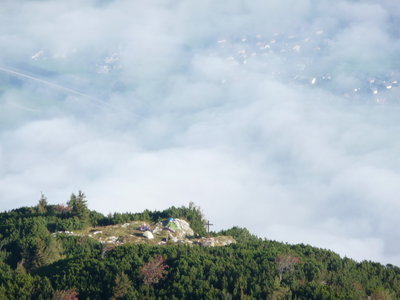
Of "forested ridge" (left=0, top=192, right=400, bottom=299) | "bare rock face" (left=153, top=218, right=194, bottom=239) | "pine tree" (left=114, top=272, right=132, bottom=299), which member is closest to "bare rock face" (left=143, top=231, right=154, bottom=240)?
Result: "bare rock face" (left=153, top=218, right=194, bottom=239)

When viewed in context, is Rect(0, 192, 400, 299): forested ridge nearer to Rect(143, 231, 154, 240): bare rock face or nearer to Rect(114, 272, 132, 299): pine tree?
Rect(114, 272, 132, 299): pine tree

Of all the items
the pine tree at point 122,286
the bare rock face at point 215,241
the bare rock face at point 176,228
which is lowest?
the pine tree at point 122,286

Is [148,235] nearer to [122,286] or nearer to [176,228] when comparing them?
[176,228]

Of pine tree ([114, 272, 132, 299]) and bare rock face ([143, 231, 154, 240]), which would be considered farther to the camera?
bare rock face ([143, 231, 154, 240])

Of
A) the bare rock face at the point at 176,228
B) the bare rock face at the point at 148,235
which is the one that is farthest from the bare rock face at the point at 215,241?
the bare rock face at the point at 148,235

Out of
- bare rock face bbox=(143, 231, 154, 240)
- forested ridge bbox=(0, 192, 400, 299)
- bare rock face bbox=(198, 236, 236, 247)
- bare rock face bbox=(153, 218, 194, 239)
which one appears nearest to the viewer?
forested ridge bbox=(0, 192, 400, 299)

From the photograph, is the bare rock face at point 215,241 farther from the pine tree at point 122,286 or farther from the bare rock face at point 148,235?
the pine tree at point 122,286

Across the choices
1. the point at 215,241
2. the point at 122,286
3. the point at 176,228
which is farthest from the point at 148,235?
the point at 122,286

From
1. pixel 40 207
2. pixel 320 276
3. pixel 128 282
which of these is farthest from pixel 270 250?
pixel 40 207

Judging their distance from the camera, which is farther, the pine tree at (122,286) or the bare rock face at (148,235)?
the bare rock face at (148,235)

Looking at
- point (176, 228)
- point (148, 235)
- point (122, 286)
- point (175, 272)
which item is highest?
point (176, 228)
